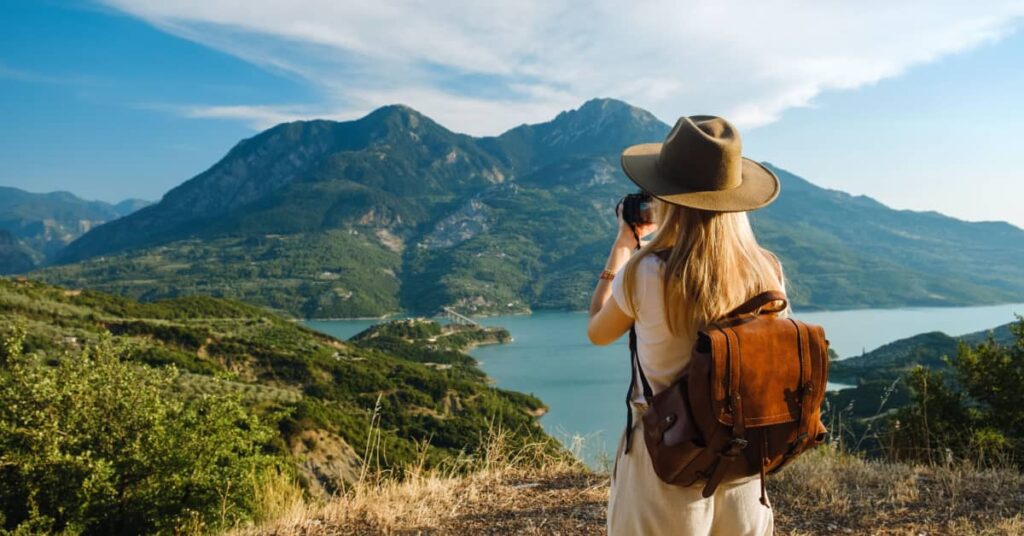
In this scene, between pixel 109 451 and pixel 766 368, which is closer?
pixel 766 368

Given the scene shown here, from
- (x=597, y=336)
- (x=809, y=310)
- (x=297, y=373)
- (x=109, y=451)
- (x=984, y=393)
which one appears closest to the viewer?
(x=597, y=336)

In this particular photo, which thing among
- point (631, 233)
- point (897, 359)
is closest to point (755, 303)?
point (631, 233)

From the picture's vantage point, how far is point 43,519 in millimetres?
4559

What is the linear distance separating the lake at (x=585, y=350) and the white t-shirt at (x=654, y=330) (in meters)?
19.9

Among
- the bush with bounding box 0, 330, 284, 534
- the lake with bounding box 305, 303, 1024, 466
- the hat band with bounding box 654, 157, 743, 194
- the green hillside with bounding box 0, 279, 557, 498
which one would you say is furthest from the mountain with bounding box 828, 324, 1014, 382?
the hat band with bounding box 654, 157, 743, 194

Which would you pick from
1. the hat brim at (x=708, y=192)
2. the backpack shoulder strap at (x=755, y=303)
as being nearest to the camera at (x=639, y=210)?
the hat brim at (x=708, y=192)

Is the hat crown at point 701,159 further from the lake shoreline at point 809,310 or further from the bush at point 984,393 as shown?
the lake shoreline at point 809,310

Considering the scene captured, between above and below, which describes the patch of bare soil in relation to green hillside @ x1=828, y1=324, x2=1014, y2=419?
above

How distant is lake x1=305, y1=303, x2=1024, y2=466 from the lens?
148 feet

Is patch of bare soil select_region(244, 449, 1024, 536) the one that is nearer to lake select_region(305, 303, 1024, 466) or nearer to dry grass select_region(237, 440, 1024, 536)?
dry grass select_region(237, 440, 1024, 536)

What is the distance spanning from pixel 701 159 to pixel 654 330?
15.5 inches

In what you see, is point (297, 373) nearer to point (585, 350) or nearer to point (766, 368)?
point (766, 368)

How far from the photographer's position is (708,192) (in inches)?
55.4

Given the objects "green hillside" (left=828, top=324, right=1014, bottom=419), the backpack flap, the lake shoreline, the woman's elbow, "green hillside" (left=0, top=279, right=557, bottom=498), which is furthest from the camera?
the lake shoreline
